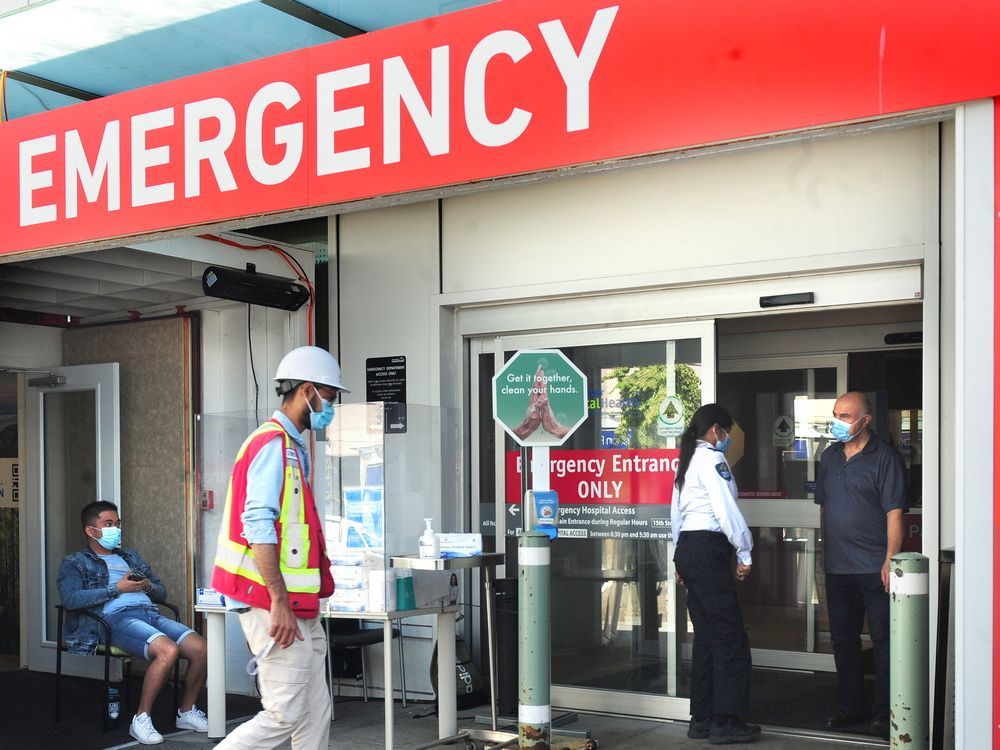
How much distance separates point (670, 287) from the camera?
20.7 ft

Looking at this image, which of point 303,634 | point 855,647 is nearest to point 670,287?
point 855,647

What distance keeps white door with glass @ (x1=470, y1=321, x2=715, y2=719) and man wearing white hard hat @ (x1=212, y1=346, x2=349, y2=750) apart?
8.43 feet

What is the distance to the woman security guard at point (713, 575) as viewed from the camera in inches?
229

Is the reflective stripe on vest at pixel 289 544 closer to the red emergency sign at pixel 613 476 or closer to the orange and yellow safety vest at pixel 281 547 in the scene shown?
the orange and yellow safety vest at pixel 281 547

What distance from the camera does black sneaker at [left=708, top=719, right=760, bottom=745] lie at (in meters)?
5.78

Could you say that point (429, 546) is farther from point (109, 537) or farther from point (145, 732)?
point (109, 537)

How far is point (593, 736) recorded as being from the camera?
6.02 metres

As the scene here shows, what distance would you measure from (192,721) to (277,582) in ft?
8.81

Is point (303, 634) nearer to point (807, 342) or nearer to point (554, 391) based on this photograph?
point (554, 391)

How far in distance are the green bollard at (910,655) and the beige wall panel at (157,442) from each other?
519 cm

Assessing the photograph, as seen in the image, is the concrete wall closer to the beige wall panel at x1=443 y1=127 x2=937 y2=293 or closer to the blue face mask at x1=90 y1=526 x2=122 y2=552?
the blue face mask at x1=90 y1=526 x2=122 y2=552

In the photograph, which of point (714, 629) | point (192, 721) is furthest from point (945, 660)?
point (192, 721)

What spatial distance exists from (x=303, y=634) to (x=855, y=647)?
328cm

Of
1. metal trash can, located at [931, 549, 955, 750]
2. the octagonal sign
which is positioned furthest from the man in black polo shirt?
the octagonal sign
